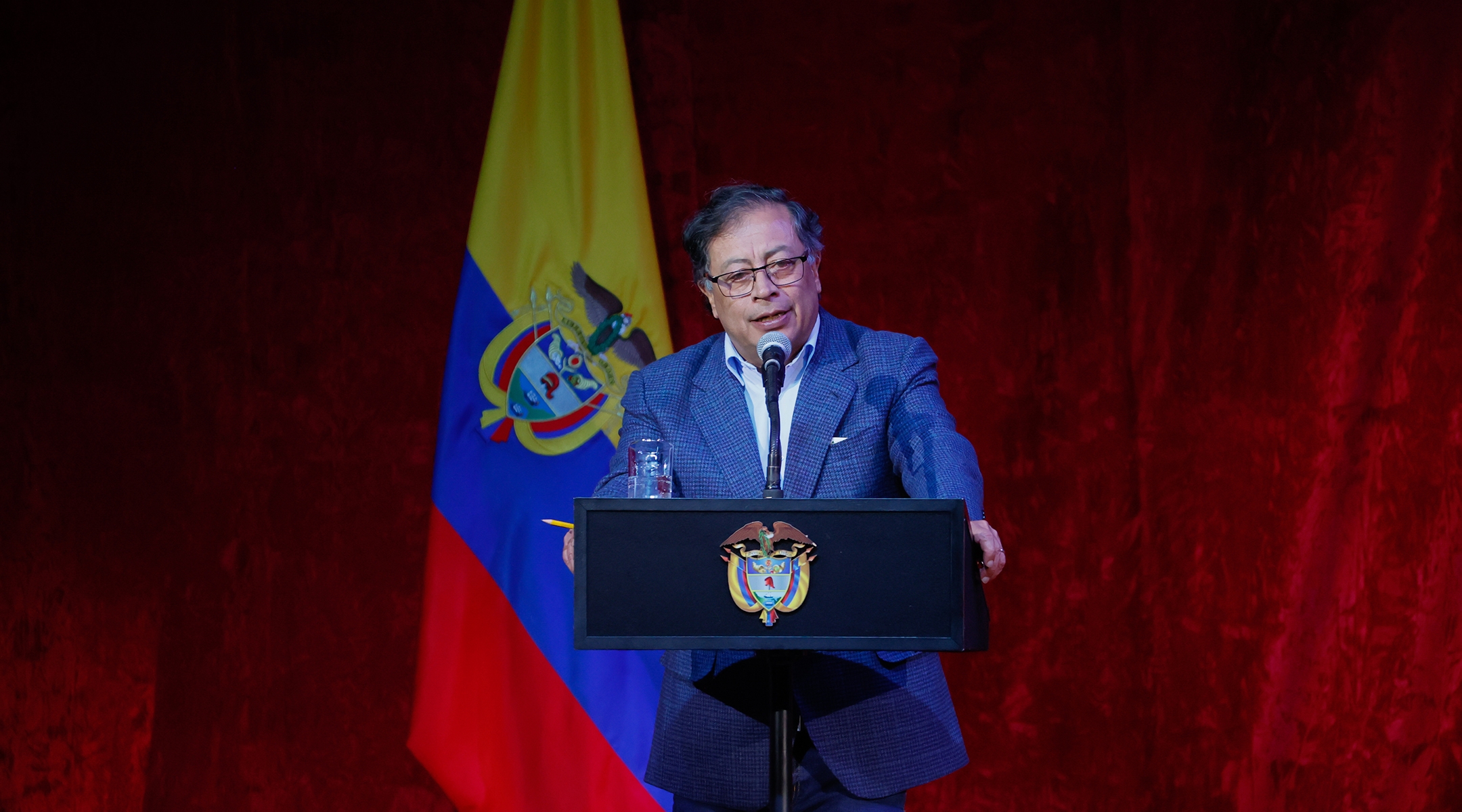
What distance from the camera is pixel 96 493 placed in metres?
3.06

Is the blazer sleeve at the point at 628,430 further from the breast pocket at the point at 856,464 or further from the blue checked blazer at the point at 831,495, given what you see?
the breast pocket at the point at 856,464

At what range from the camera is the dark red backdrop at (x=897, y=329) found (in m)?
2.71

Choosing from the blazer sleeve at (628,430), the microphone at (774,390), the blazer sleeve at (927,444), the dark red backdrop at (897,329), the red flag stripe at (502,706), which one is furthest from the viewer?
the red flag stripe at (502,706)

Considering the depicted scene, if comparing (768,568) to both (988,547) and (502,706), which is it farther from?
(502,706)

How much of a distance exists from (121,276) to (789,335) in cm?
219

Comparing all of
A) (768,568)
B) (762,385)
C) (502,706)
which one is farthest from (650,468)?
(502,706)

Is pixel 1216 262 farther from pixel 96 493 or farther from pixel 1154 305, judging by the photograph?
pixel 96 493

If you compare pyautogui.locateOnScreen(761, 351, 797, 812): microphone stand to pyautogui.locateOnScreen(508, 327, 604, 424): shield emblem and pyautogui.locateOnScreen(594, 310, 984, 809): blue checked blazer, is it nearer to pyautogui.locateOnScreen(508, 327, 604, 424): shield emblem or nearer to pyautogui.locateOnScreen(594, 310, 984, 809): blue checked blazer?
pyautogui.locateOnScreen(594, 310, 984, 809): blue checked blazer

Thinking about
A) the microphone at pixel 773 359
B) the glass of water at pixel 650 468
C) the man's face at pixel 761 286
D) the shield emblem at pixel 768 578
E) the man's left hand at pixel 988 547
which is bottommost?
the shield emblem at pixel 768 578

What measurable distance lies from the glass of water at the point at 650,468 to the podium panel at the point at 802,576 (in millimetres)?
272

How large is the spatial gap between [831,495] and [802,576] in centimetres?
44

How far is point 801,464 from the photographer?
1.69 metres

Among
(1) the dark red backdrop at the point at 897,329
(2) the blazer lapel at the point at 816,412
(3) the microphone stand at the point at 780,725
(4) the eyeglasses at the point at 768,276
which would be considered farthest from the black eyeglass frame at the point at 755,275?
(1) the dark red backdrop at the point at 897,329

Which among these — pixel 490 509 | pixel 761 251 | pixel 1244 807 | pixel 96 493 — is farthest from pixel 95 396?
pixel 1244 807
